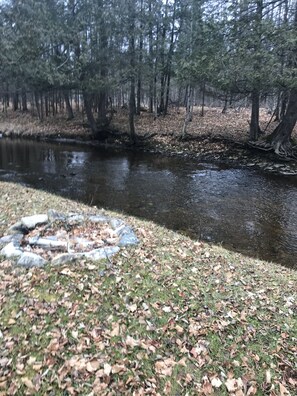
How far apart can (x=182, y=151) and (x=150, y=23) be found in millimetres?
9003

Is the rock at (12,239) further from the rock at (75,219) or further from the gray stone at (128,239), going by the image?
the gray stone at (128,239)

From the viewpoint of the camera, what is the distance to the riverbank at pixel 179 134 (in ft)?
59.4

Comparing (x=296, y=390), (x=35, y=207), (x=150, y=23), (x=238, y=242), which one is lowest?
(x=238, y=242)

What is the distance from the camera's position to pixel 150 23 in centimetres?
2103

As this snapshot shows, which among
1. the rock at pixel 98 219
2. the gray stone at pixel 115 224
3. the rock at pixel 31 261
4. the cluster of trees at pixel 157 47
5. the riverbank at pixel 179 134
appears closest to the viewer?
the rock at pixel 31 261

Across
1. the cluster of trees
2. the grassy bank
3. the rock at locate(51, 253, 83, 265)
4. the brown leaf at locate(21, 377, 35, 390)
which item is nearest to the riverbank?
the cluster of trees

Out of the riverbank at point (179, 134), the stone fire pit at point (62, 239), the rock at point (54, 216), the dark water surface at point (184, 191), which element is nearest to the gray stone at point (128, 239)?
the stone fire pit at point (62, 239)

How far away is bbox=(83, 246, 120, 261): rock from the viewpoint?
5251mm

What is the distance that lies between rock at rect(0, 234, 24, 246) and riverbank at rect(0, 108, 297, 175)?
13.4 meters

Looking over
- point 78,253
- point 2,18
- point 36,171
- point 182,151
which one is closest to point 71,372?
point 78,253

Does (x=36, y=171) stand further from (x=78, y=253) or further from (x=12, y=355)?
(x=12, y=355)

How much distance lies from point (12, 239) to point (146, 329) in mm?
3309

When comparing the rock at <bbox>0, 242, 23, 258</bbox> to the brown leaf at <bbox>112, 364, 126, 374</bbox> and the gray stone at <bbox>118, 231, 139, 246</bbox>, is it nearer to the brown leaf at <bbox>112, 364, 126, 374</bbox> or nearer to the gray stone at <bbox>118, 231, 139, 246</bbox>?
the gray stone at <bbox>118, 231, 139, 246</bbox>

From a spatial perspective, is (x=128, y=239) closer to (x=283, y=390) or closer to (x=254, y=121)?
(x=283, y=390)
